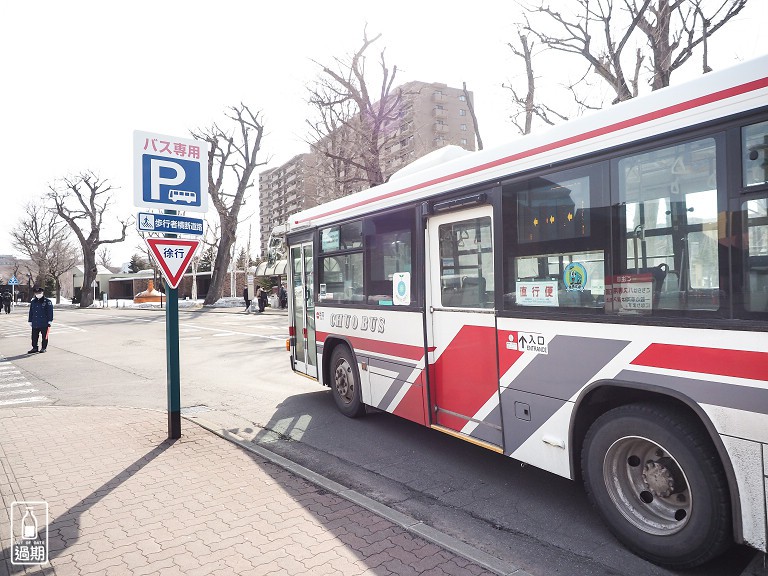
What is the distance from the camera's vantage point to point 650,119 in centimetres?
333

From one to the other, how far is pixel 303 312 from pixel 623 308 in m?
5.71

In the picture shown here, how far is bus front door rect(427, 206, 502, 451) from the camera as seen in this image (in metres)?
4.59

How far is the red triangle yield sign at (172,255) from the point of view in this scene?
6.09 metres

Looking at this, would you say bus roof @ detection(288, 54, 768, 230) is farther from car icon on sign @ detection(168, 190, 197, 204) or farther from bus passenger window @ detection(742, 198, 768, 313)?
car icon on sign @ detection(168, 190, 197, 204)

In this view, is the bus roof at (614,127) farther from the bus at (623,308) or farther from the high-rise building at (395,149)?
the high-rise building at (395,149)

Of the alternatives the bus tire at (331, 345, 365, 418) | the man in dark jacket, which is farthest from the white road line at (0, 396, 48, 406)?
the man in dark jacket

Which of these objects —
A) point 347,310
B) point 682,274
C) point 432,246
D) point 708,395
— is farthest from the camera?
point 347,310

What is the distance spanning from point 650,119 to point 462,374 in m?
2.64

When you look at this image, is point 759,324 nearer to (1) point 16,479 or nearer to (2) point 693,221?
(2) point 693,221

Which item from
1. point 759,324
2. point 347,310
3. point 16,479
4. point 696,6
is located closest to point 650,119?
point 759,324

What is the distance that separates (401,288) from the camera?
5824mm

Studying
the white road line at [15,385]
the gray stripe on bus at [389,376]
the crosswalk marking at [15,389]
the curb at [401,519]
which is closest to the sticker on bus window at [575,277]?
the curb at [401,519]

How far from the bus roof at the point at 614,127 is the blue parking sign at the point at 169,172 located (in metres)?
2.61

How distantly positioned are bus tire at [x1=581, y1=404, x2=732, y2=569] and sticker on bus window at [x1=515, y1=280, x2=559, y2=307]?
3.01 ft
